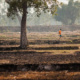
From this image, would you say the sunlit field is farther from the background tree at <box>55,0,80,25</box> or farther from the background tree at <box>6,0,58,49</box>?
the background tree at <box>55,0,80,25</box>

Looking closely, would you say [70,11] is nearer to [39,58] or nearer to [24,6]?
[24,6]

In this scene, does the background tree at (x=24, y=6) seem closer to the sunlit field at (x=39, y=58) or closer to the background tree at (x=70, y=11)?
Answer: the sunlit field at (x=39, y=58)

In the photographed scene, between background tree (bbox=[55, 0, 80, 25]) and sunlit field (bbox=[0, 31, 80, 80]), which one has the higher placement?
background tree (bbox=[55, 0, 80, 25])

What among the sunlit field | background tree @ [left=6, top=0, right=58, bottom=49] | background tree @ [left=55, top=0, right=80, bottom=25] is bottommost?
the sunlit field

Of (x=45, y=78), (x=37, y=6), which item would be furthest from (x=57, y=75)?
(x=37, y=6)

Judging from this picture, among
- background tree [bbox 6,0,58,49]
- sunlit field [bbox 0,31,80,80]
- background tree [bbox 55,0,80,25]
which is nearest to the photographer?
sunlit field [bbox 0,31,80,80]

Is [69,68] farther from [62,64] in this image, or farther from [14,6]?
[14,6]

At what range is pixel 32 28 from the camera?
56.6 meters

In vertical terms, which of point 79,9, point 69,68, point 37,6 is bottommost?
point 69,68

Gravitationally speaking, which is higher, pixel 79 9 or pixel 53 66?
pixel 79 9

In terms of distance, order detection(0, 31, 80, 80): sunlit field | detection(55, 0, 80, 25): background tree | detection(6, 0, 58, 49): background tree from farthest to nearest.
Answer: detection(55, 0, 80, 25): background tree
detection(6, 0, 58, 49): background tree
detection(0, 31, 80, 80): sunlit field

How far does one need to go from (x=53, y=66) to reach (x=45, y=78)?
2.31m

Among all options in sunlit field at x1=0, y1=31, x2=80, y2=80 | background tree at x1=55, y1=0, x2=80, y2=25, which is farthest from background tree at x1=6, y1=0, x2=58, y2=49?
background tree at x1=55, y1=0, x2=80, y2=25

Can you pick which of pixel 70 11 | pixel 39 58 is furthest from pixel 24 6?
pixel 70 11
